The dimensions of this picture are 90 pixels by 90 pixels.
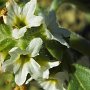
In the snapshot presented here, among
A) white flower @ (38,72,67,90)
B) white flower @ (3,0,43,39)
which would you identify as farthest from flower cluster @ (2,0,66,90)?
white flower @ (38,72,67,90)

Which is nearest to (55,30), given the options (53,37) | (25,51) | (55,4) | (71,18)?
(53,37)

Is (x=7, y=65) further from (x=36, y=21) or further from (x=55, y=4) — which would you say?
(x=55, y=4)

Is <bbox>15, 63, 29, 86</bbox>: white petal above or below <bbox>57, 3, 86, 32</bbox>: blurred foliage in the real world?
above

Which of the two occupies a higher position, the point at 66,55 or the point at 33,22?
the point at 33,22

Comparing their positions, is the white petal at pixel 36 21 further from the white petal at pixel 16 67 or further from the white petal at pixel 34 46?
the white petal at pixel 16 67

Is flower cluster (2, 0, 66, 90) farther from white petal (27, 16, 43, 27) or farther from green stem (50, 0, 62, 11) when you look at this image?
green stem (50, 0, 62, 11)

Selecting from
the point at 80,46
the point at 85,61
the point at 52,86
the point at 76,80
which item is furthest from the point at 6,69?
the point at 85,61

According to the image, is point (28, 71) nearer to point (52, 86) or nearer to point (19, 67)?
point (19, 67)

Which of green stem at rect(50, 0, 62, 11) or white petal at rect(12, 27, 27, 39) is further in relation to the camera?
green stem at rect(50, 0, 62, 11)
